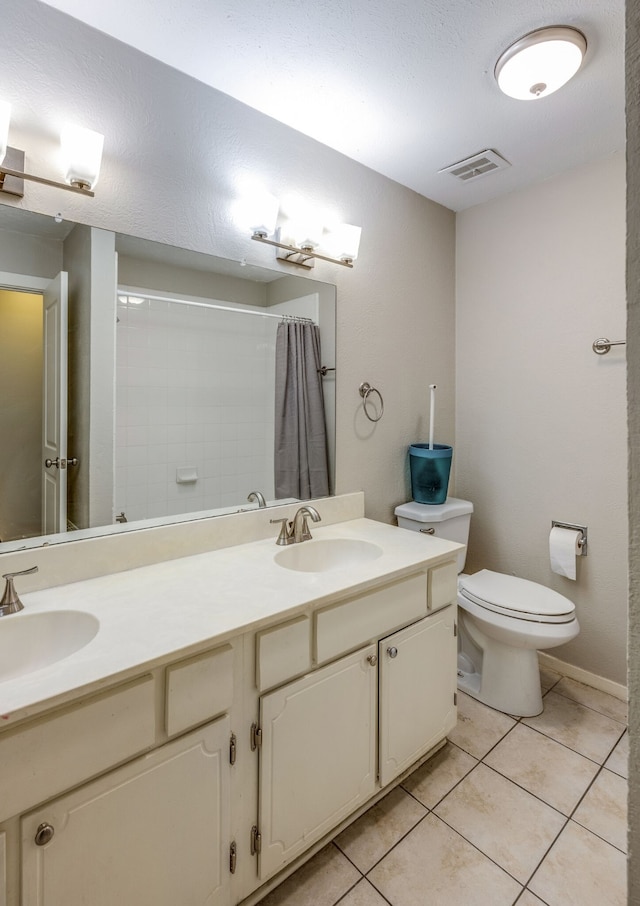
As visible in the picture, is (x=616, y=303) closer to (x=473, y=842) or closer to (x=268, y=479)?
(x=268, y=479)

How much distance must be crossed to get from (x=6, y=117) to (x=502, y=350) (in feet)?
7.24

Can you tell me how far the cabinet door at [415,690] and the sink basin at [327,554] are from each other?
31 centimetres

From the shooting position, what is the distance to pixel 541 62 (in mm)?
1452

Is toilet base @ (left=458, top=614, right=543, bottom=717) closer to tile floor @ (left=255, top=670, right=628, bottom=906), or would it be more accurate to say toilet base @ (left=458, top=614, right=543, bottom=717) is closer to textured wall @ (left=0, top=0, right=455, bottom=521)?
tile floor @ (left=255, top=670, right=628, bottom=906)

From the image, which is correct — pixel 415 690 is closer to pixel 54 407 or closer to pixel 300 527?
pixel 300 527

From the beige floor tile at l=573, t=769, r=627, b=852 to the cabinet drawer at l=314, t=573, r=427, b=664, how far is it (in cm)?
81

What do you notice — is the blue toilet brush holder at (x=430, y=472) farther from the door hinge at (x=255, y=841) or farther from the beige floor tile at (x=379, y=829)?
the door hinge at (x=255, y=841)

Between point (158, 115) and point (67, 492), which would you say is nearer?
point (67, 492)

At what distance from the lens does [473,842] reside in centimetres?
135

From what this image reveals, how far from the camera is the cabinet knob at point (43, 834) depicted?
79cm

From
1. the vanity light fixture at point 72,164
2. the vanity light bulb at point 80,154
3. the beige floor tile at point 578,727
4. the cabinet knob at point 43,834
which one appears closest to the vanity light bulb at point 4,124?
the vanity light fixture at point 72,164

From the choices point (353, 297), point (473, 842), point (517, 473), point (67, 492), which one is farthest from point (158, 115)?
point (473, 842)

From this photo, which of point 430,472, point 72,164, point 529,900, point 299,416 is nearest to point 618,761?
point 529,900

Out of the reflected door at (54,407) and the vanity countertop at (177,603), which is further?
the reflected door at (54,407)
